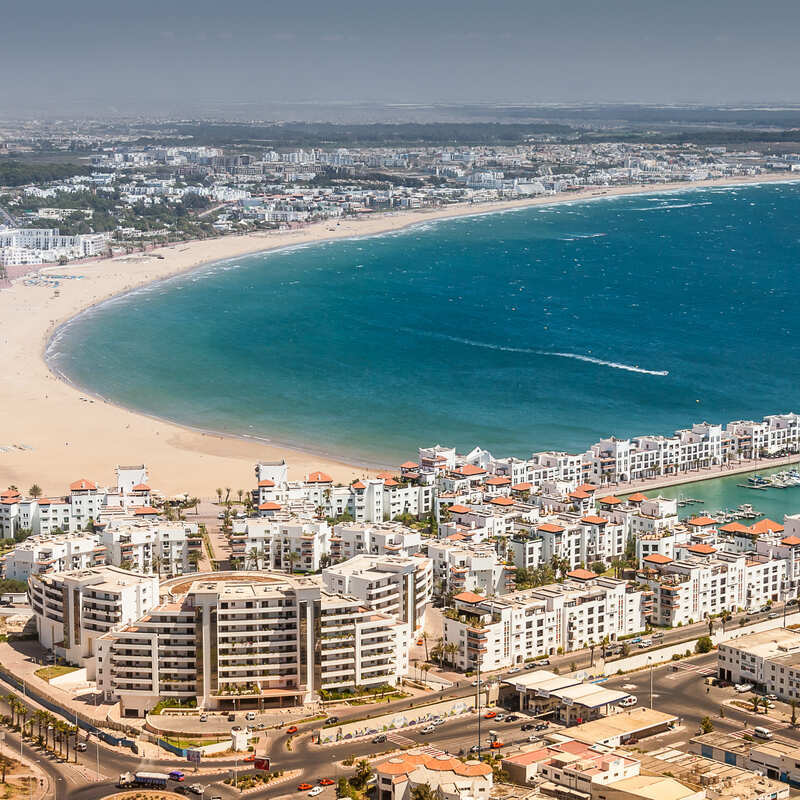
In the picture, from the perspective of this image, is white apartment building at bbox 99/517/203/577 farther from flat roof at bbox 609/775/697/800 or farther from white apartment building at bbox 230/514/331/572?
flat roof at bbox 609/775/697/800

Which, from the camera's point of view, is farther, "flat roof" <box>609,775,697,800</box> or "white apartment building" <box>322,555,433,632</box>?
"white apartment building" <box>322,555,433,632</box>

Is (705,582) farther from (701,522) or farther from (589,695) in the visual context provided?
(589,695)

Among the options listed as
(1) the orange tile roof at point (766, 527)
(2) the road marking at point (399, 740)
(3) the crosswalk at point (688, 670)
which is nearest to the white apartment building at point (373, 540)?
(3) the crosswalk at point (688, 670)

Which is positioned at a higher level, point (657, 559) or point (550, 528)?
point (550, 528)

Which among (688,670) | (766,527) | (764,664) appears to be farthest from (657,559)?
(764,664)

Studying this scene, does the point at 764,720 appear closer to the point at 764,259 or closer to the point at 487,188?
the point at 764,259

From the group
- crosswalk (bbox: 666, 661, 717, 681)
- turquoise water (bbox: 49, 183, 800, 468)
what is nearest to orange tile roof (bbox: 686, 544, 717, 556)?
crosswalk (bbox: 666, 661, 717, 681)

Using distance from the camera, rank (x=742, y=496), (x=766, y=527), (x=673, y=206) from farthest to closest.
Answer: (x=673, y=206)
(x=742, y=496)
(x=766, y=527)
